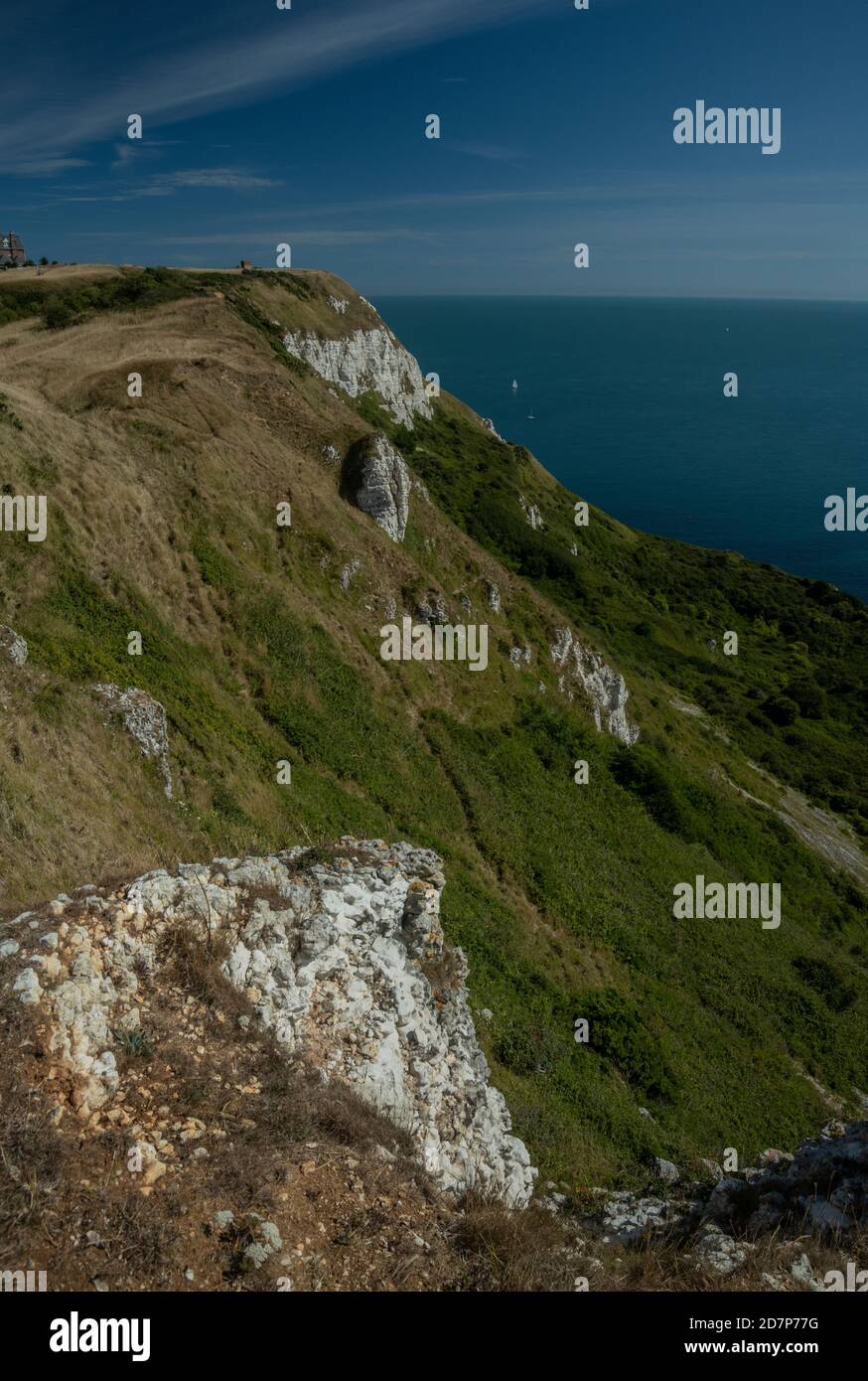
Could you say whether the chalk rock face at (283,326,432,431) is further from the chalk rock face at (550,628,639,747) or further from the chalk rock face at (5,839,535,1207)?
the chalk rock face at (5,839,535,1207)

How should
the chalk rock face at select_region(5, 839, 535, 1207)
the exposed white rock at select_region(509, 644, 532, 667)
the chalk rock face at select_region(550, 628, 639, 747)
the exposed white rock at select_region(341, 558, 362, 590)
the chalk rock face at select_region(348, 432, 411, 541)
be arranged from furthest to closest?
1. the chalk rock face at select_region(550, 628, 639, 747)
2. the exposed white rock at select_region(509, 644, 532, 667)
3. the chalk rock face at select_region(348, 432, 411, 541)
4. the exposed white rock at select_region(341, 558, 362, 590)
5. the chalk rock face at select_region(5, 839, 535, 1207)

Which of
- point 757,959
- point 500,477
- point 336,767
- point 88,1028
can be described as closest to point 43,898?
point 88,1028

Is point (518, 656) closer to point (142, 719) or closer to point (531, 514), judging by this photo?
point (142, 719)

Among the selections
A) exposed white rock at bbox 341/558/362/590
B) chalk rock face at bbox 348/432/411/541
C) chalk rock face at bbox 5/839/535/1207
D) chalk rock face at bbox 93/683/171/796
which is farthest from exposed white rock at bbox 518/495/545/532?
chalk rock face at bbox 5/839/535/1207

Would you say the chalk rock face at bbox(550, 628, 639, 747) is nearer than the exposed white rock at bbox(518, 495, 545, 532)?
Yes

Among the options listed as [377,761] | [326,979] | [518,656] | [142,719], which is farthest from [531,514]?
[326,979]

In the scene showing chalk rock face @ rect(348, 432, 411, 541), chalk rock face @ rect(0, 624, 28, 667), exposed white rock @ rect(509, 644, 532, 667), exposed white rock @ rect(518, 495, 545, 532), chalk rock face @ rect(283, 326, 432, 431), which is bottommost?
chalk rock face @ rect(0, 624, 28, 667)
